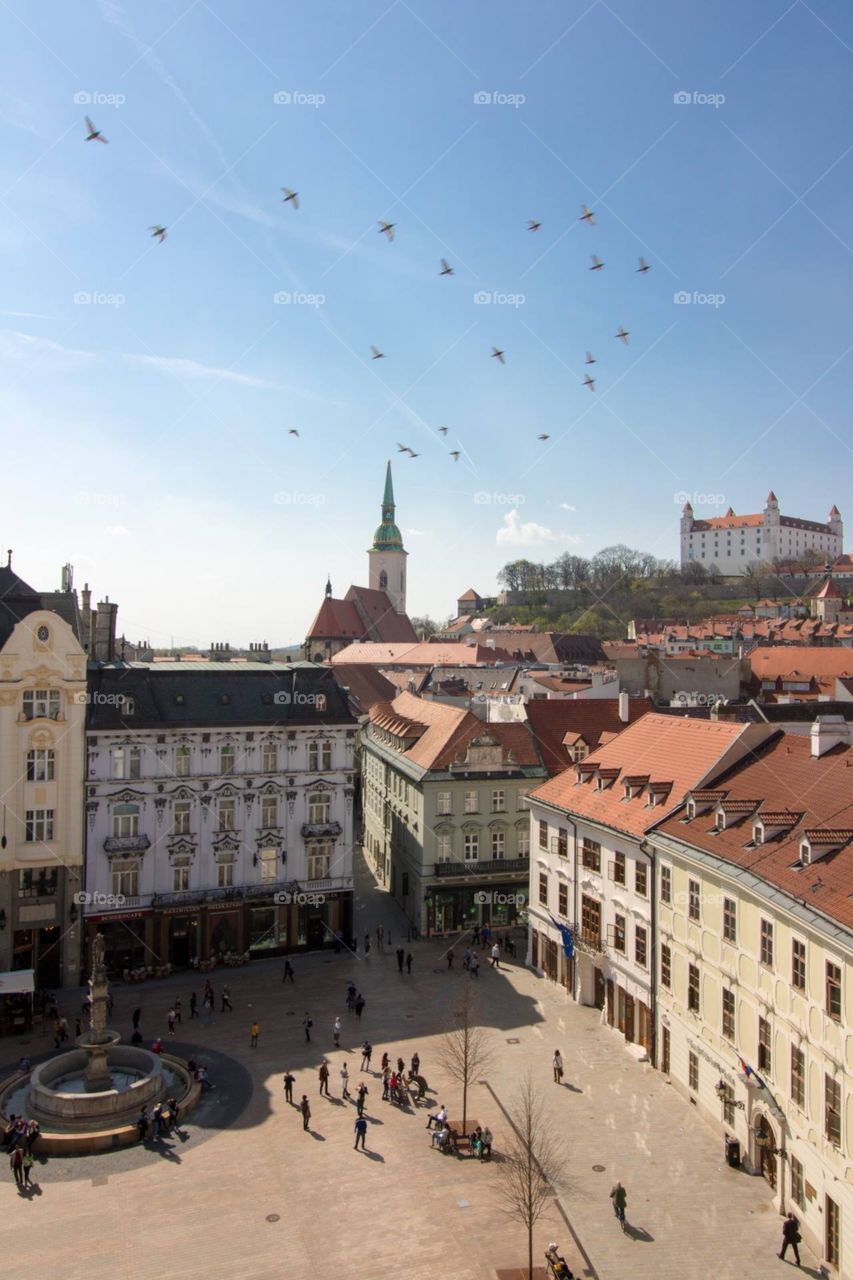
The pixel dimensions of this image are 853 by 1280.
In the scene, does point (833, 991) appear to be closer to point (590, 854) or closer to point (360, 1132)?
point (360, 1132)

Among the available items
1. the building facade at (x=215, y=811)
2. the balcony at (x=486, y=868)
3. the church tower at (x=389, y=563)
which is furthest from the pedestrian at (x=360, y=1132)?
the church tower at (x=389, y=563)

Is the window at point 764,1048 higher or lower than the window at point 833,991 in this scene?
lower

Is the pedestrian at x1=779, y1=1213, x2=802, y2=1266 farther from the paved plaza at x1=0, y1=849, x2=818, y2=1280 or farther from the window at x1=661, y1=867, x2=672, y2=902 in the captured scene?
the window at x1=661, y1=867, x2=672, y2=902

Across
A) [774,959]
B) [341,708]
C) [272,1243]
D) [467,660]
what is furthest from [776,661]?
[272,1243]

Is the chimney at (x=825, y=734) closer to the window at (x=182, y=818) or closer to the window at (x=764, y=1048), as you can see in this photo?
the window at (x=764, y=1048)

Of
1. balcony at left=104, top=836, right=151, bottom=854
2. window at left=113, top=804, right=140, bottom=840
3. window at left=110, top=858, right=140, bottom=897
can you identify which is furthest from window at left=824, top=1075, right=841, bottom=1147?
window at left=113, top=804, right=140, bottom=840
